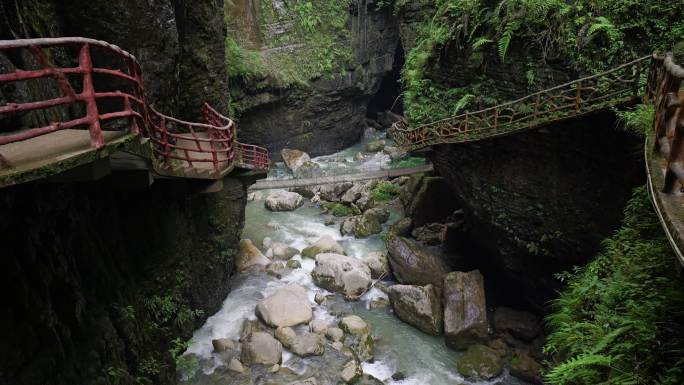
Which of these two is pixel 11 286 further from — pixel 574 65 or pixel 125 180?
pixel 574 65

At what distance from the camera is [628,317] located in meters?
3.79

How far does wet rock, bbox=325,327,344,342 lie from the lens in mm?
10062

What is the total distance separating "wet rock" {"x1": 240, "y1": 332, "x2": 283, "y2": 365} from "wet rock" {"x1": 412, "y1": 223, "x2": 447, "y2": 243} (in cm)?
647

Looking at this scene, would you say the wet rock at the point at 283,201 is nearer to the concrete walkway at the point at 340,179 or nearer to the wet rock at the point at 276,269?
the concrete walkway at the point at 340,179

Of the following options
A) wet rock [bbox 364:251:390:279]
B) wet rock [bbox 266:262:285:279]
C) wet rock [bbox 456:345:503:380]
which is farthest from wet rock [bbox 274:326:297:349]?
wet rock [bbox 456:345:503:380]

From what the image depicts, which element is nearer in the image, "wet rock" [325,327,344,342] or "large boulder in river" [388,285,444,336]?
"wet rock" [325,327,344,342]

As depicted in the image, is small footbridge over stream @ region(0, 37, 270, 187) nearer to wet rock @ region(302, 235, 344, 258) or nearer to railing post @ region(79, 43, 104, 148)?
railing post @ region(79, 43, 104, 148)

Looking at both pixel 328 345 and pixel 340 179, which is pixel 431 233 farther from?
pixel 328 345

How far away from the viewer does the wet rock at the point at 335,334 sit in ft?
33.0

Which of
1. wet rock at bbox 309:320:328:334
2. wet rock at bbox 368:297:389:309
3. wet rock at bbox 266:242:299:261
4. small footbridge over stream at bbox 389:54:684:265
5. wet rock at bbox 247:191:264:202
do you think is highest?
small footbridge over stream at bbox 389:54:684:265

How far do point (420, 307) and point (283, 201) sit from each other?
30.6ft

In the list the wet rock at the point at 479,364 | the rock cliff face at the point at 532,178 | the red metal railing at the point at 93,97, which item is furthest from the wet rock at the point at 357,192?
the wet rock at the point at 479,364

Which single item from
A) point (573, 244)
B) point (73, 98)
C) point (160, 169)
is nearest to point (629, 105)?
point (573, 244)

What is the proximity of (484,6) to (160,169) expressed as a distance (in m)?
9.41
